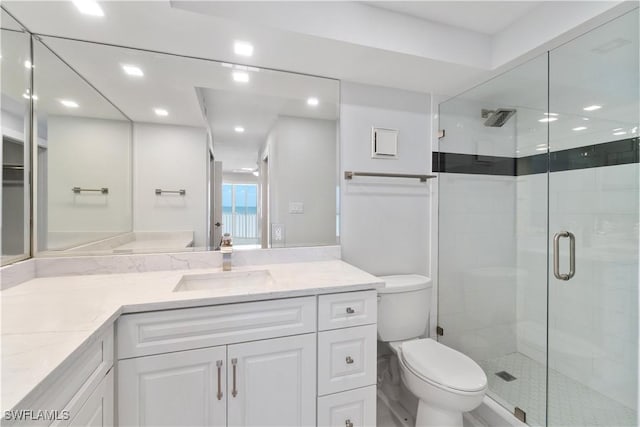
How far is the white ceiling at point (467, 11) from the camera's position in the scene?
146 centimetres

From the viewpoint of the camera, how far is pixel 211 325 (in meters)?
1.13

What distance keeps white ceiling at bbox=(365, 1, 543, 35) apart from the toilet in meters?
1.55

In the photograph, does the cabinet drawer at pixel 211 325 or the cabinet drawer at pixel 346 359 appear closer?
the cabinet drawer at pixel 211 325

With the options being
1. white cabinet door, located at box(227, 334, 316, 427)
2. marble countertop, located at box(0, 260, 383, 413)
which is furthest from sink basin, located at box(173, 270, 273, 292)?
white cabinet door, located at box(227, 334, 316, 427)

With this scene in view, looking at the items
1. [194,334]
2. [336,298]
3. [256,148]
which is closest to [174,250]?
[194,334]

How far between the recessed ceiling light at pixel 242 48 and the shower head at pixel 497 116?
1734mm

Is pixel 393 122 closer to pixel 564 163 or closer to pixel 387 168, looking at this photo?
pixel 387 168

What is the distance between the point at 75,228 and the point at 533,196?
292 cm

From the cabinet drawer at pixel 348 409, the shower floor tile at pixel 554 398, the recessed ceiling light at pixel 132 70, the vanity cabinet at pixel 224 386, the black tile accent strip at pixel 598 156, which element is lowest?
the shower floor tile at pixel 554 398

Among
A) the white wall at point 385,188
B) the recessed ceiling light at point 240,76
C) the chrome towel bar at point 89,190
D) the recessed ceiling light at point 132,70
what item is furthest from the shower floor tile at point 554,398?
the recessed ceiling light at point 132,70

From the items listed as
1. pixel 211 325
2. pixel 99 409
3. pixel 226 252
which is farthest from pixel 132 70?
pixel 99 409

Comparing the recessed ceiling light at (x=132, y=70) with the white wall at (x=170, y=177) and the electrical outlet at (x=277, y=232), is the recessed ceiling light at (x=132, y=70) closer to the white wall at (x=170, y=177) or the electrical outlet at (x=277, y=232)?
the white wall at (x=170, y=177)

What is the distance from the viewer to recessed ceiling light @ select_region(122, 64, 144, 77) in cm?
153

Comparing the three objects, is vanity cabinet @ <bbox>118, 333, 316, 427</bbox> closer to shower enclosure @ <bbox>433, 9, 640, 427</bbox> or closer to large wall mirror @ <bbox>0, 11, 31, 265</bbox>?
large wall mirror @ <bbox>0, 11, 31, 265</bbox>
